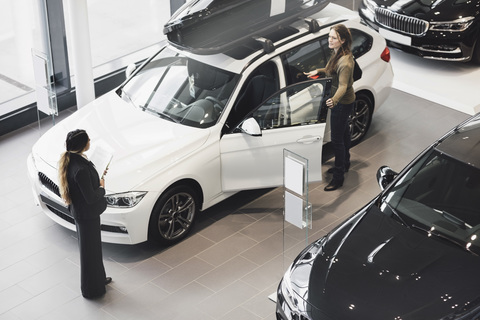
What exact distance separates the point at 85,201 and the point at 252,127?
197cm

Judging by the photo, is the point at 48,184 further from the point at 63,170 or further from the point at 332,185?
the point at 332,185

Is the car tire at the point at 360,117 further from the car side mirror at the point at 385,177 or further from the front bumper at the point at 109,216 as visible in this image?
the front bumper at the point at 109,216

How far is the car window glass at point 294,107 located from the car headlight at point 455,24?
10.3ft

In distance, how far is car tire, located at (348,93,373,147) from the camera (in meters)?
9.88

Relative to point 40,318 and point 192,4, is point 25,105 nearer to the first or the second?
point 192,4

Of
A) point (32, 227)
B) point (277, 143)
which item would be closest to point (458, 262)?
point (277, 143)

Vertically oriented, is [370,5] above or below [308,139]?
above

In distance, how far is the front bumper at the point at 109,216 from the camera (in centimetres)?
805

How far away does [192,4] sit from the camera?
934 cm

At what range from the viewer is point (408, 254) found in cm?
659

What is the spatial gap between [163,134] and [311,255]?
2.44 meters

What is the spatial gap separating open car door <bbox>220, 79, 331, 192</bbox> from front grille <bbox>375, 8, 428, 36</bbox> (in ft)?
10.7

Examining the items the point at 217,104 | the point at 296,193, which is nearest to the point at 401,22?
the point at 217,104

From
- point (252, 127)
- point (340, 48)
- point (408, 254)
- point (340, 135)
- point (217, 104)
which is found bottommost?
point (340, 135)
